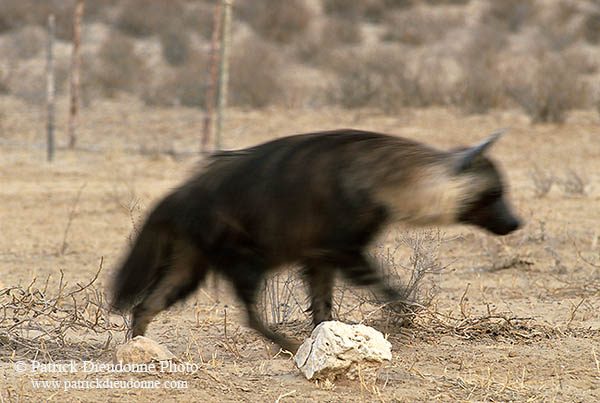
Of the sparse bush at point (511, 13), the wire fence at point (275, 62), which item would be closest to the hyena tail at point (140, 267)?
the wire fence at point (275, 62)

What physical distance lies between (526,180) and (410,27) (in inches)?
512

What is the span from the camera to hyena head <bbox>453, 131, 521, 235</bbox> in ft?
14.2

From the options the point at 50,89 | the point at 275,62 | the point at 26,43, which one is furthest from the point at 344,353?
the point at 26,43

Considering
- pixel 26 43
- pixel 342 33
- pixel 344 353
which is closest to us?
pixel 344 353

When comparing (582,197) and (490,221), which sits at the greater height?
(490,221)

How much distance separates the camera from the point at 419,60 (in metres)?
20.4

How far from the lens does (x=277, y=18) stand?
24.4 meters

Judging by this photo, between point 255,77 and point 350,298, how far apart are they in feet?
37.7

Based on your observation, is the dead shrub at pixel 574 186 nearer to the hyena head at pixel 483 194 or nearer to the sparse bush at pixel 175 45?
the hyena head at pixel 483 194

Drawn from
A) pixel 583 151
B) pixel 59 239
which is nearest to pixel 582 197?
pixel 583 151

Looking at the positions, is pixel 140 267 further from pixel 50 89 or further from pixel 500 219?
pixel 50 89

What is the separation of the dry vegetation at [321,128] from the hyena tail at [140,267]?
0.24m

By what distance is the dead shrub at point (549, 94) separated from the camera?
14516 millimetres

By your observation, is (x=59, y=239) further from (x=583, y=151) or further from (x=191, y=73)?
(x=191, y=73)
